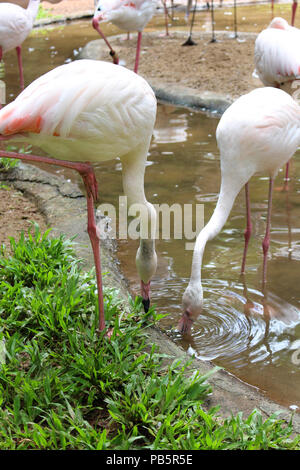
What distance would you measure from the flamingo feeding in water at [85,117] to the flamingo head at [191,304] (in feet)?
1.80

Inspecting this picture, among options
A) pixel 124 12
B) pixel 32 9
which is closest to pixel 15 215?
pixel 32 9

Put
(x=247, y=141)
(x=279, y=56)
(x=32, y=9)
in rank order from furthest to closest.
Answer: (x=32, y=9) → (x=279, y=56) → (x=247, y=141)

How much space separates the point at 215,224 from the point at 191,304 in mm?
533

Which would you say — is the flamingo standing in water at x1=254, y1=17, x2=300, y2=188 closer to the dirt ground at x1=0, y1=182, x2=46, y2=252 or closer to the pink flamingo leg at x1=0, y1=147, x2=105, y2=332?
the dirt ground at x1=0, y1=182, x2=46, y2=252

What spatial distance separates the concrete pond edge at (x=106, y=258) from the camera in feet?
9.21

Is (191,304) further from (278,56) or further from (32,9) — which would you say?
(32,9)

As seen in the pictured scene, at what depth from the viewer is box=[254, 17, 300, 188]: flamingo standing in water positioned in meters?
5.38

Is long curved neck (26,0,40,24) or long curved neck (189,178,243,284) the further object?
long curved neck (26,0,40,24)

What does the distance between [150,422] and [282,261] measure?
87.0 inches

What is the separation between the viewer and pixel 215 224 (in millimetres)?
3764

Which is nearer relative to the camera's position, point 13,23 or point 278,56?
point 278,56

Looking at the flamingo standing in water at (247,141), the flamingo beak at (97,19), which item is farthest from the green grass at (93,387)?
the flamingo beak at (97,19)

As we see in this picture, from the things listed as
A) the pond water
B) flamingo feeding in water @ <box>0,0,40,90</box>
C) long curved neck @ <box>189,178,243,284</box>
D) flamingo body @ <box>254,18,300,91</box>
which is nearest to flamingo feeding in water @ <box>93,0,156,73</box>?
flamingo feeding in water @ <box>0,0,40,90</box>

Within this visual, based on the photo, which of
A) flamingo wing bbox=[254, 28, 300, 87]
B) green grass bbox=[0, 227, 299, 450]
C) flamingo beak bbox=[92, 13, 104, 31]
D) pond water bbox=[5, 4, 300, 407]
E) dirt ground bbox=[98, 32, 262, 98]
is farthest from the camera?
dirt ground bbox=[98, 32, 262, 98]
